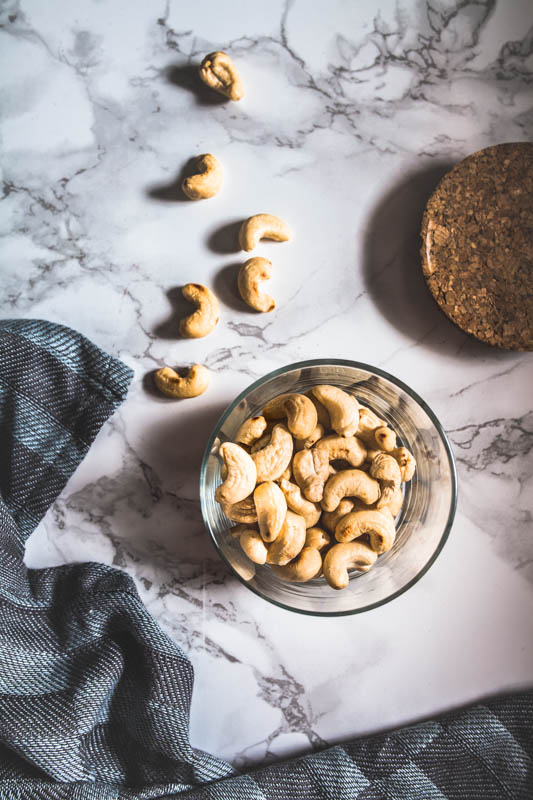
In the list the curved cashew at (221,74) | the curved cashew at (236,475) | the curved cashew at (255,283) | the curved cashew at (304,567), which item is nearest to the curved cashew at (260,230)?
the curved cashew at (255,283)

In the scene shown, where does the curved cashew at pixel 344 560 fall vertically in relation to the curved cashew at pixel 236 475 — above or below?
below

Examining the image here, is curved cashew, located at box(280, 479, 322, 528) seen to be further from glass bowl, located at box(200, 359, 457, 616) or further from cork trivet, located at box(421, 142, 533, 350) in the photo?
cork trivet, located at box(421, 142, 533, 350)

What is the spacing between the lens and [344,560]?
2.10ft

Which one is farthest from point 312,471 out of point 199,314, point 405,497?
point 199,314

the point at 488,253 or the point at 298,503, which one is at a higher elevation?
the point at 488,253

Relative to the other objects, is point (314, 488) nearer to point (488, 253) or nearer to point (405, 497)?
point (405, 497)

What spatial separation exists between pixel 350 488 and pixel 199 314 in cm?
27

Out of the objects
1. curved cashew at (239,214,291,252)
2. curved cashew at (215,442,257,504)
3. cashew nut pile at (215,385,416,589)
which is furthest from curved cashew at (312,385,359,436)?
curved cashew at (239,214,291,252)

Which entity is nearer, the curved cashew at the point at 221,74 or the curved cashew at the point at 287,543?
the curved cashew at the point at 287,543

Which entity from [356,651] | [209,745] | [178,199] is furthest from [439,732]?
[178,199]

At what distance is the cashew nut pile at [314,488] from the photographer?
0.64 metres

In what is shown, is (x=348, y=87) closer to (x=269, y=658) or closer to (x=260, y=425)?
(x=260, y=425)

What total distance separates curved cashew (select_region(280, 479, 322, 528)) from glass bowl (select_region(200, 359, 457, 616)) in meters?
0.08

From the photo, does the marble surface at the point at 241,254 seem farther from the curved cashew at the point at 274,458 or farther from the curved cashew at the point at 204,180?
the curved cashew at the point at 274,458
